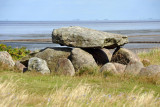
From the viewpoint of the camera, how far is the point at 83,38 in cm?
1725

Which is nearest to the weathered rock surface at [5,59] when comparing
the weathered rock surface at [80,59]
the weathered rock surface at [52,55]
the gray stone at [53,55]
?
the weathered rock surface at [52,55]

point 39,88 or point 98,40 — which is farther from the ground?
point 98,40

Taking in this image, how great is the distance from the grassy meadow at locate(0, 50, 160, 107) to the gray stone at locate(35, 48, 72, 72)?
2061 mm

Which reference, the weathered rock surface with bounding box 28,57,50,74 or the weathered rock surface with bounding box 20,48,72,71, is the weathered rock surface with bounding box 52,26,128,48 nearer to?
the weathered rock surface with bounding box 20,48,72,71

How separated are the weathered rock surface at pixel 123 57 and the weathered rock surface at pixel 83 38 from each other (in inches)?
27.5

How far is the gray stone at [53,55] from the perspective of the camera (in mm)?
17312

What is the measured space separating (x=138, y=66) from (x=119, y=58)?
3.00 metres

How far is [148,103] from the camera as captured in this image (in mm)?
8328

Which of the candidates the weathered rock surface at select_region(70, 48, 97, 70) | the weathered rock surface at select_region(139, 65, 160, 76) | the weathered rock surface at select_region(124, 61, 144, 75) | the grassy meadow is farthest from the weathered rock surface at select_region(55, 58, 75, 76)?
the weathered rock surface at select_region(139, 65, 160, 76)

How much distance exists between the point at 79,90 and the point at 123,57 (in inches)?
356

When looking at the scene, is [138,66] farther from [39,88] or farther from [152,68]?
[39,88]

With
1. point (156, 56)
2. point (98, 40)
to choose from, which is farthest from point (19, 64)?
point (156, 56)

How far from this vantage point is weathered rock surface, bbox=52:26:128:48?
1723cm

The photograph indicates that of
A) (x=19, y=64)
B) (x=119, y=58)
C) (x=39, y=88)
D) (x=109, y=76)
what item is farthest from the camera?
(x=119, y=58)
